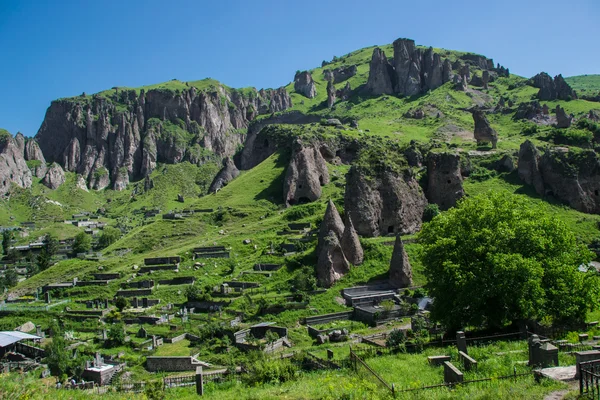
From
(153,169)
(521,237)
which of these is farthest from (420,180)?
(153,169)

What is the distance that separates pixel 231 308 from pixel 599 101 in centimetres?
11735

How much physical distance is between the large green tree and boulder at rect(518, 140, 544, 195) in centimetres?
3500

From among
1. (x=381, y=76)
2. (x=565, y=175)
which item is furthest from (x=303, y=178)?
(x=381, y=76)

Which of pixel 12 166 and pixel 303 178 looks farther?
pixel 12 166

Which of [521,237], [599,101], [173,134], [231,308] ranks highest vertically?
[173,134]

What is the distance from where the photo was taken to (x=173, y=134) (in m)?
176

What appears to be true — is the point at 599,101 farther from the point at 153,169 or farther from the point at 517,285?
the point at 153,169

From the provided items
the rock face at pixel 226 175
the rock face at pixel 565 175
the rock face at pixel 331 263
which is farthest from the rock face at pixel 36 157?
the rock face at pixel 565 175

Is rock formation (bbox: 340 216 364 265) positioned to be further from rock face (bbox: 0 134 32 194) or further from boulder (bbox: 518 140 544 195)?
rock face (bbox: 0 134 32 194)

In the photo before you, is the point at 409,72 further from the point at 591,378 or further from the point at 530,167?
the point at 591,378

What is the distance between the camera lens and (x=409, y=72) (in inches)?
5822

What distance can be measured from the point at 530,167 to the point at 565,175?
13.3 ft

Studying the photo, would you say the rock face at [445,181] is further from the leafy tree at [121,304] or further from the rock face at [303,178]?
the leafy tree at [121,304]

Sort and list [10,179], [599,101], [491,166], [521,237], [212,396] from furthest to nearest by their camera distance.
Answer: [10,179] < [599,101] < [491,166] < [521,237] < [212,396]
